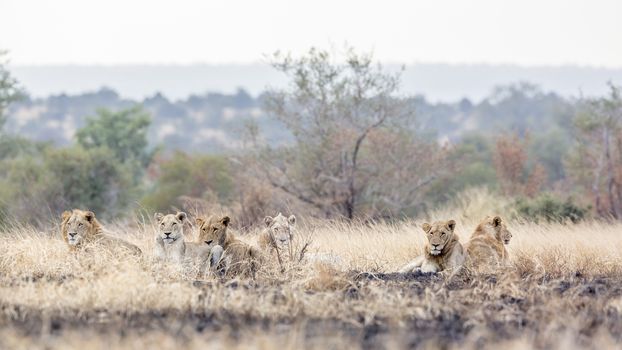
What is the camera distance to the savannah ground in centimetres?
860

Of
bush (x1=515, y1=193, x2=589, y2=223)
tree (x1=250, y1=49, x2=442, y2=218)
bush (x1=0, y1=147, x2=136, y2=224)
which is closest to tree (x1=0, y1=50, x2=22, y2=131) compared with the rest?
bush (x1=0, y1=147, x2=136, y2=224)

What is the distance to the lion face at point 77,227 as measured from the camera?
42.7 feet

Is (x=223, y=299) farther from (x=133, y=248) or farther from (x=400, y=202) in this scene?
(x=400, y=202)

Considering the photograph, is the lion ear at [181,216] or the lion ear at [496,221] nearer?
the lion ear at [181,216]

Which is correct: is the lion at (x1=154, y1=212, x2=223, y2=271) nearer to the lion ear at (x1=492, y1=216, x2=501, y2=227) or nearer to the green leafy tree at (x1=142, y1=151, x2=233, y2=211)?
the lion ear at (x1=492, y1=216, x2=501, y2=227)

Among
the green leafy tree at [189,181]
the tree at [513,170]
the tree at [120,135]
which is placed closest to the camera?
the tree at [513,170]

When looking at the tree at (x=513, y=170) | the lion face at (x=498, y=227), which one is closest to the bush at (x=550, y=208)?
the tree at (x=513, y=170)

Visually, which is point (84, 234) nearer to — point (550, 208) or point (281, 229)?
point (281, 229)

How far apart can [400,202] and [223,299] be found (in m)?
14.9

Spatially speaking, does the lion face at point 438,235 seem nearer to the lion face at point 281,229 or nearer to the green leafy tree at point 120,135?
the lion face at point 281,229

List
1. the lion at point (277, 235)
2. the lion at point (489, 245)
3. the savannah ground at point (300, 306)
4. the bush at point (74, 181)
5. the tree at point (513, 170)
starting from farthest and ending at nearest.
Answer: the tree at point (513, 170) → the bush at point (74, 181) → the lion at point (277, 235) → the lion at point (489, 245) → the savannah ground at point (300, 306)

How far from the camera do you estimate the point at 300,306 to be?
9.80 m

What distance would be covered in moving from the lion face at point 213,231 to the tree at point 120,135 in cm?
2522

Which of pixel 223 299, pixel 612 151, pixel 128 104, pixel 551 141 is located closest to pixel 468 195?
pixel 612 151
